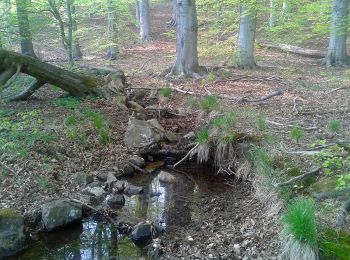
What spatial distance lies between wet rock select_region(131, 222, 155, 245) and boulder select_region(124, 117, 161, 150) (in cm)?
304

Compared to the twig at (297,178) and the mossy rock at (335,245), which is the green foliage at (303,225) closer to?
the mossy rock at (335,245)

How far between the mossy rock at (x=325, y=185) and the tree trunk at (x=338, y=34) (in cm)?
984

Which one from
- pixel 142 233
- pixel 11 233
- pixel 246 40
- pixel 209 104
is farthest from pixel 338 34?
pixel 11 233

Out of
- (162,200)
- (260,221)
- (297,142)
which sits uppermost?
(297,142)

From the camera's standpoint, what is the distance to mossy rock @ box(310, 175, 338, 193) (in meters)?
4.91

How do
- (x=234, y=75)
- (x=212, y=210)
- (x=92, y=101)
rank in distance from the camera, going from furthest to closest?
(x=234, y=75)
(x=92, y=101)
(x=212, y=210)

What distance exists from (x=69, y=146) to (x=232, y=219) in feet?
12.1

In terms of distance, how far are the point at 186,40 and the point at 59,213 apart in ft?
27.1

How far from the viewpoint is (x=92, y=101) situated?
9.70 metres

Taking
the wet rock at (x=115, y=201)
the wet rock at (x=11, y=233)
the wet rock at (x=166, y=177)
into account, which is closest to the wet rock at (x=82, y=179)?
the wet rock at (x=115, y=201)

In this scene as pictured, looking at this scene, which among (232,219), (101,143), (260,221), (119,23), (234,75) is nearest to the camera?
(260,221)

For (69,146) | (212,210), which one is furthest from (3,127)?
(212,210)

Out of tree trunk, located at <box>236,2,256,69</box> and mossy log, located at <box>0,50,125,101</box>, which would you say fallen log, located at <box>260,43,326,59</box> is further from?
mossy log, located at <box>0,50,125,101</box>

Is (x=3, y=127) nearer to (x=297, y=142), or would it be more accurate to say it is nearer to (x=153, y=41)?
(x=297, y=142)
